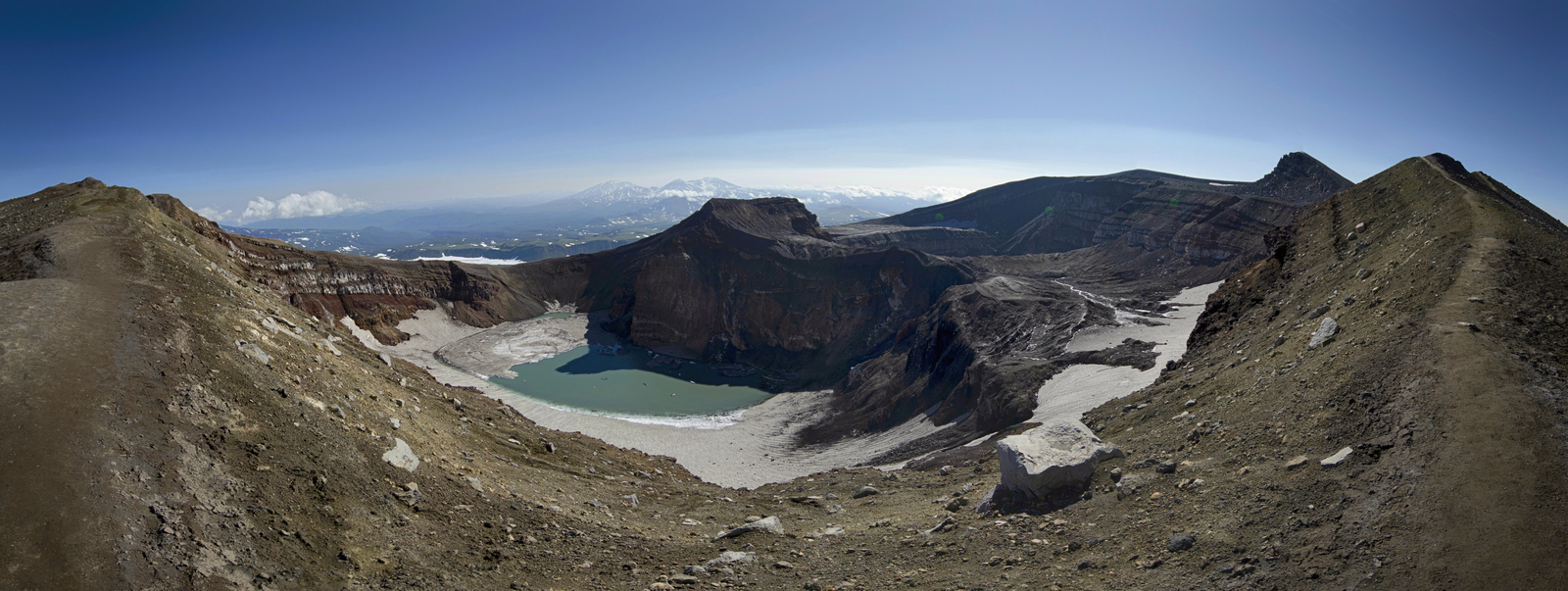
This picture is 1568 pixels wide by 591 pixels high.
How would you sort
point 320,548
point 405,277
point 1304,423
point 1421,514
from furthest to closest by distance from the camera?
1. point 405,277
2. point 1304,423
3. point 320,548
4. point 1421,514

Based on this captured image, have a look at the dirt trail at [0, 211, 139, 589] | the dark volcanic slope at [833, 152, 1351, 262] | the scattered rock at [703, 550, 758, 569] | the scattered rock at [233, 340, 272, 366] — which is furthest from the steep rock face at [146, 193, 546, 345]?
the dark volcanic slope at [833, 152, 1351, 262]

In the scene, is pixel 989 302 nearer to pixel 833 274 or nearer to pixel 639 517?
pixel 833 274

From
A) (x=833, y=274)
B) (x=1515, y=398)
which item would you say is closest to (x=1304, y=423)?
(x=1515, y=398)

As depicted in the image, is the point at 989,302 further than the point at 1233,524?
Yes

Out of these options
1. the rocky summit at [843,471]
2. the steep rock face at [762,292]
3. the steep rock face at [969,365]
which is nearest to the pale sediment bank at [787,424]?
the steep rock face at [969,365]

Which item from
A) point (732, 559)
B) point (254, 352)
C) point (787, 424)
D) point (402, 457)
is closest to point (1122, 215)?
point (787, 424)

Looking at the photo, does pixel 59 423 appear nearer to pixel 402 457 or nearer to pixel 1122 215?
pixel 402 457

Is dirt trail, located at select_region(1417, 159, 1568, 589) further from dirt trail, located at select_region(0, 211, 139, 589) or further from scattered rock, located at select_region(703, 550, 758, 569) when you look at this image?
dirt trail, located at select_region(0, 211, 139, 589)

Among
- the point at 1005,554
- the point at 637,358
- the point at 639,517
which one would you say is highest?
the point at 1005,554
